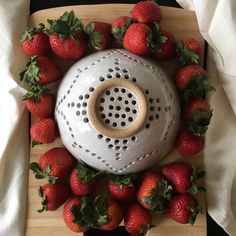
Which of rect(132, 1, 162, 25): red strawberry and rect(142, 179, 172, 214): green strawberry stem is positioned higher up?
rect(132, 1, 162, 25): red strawberry

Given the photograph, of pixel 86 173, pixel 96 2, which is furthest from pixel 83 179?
pixel 96 2

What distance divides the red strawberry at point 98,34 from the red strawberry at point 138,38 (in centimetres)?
4

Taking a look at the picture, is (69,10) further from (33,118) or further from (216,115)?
(216,115)

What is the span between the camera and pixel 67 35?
77 cm

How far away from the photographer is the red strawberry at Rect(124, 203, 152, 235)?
78 cm

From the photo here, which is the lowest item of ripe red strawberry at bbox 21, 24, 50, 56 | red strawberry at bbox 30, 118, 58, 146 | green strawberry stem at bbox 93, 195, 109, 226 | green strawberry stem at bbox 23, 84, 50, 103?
green strawberry stem at bbox 93, 195, 109, 226

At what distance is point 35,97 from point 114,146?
0.18 meters

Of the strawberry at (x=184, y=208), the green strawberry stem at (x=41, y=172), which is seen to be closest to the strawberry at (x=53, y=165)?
the green strawberry stem at (x=41, y=172)

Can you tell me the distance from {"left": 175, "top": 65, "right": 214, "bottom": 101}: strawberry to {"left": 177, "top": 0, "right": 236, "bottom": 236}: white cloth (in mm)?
65

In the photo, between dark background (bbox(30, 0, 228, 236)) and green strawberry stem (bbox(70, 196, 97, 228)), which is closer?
green strawberry stem (bbox(70, 196, 97, 228))

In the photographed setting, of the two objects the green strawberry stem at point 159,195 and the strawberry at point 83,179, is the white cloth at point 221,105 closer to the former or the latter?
the green strawberry stem at point 159,195

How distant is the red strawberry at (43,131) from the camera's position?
786 mm

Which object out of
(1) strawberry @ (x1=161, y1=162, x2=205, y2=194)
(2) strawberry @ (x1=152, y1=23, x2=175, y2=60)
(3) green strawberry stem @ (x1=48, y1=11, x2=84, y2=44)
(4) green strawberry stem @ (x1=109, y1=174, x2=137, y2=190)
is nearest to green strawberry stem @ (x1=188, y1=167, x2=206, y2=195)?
(1) strawberry @ (x1=161, y1=162, x2=205, y2=194)

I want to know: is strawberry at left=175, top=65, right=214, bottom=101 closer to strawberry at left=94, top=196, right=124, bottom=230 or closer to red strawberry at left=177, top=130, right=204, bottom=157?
red strawberry at left=177, top=130, right=204, bottom=157
